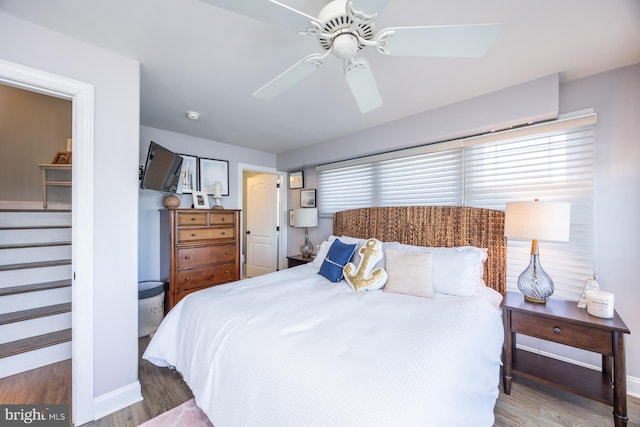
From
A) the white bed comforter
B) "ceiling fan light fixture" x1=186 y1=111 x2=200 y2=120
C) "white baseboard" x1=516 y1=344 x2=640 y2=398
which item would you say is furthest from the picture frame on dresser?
"white baseboard" x1=516 y1=344 x2=640 y2=398

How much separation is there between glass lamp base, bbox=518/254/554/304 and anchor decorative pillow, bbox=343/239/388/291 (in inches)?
41.5

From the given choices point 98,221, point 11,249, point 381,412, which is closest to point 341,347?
point 381,412

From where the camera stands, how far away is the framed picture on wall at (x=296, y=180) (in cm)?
450

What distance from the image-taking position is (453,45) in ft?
3.85

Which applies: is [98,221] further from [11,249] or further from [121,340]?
[11,249]

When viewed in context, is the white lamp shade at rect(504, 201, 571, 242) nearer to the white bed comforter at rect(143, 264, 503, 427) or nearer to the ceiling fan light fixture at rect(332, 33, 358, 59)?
the white bed comforter at rect(143, 264, 503, 427)

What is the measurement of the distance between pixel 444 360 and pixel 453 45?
4.63 feet

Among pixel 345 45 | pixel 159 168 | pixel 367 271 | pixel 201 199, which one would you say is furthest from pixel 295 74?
pixel 201 199

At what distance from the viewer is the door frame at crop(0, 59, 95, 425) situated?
1629 millimetres

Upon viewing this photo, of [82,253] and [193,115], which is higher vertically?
[193,115]

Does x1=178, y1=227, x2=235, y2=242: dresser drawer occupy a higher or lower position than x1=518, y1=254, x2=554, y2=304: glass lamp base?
higher

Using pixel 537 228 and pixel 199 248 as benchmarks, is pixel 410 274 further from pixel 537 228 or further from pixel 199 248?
pixel 199 248

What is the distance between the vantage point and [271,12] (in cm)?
102

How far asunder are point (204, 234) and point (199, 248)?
0.18m
